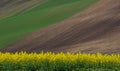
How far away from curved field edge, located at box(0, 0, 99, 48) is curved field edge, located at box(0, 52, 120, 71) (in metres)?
13.4

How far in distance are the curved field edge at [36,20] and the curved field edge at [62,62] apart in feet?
44.0

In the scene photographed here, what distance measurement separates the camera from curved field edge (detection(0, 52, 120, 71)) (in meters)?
17.2

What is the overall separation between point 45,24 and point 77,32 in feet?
22.5

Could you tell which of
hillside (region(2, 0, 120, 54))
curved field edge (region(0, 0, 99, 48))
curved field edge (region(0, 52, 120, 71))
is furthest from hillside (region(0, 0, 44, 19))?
curved field edge (region(0, 52, 120, 71))

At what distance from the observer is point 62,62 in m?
17.9

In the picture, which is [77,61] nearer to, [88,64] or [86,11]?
[88,64]

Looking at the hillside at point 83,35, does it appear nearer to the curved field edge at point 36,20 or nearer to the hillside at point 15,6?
the curved field edge at point 36,20

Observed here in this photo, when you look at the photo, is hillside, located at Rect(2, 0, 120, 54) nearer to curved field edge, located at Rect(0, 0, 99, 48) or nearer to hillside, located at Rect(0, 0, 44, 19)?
curved field edge, located at Rect(0, 0, 99, 48)

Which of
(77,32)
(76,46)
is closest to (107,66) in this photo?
(76,46)

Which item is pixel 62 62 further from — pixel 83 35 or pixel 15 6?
pixel 15 6

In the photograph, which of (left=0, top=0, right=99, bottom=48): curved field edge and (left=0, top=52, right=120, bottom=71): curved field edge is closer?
(left=0, top=52, right=120, bottom=71): curved field edge

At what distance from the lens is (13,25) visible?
126ft

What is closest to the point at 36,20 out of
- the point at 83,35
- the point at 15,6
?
the point at 83,35

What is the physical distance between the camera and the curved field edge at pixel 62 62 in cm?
1723
